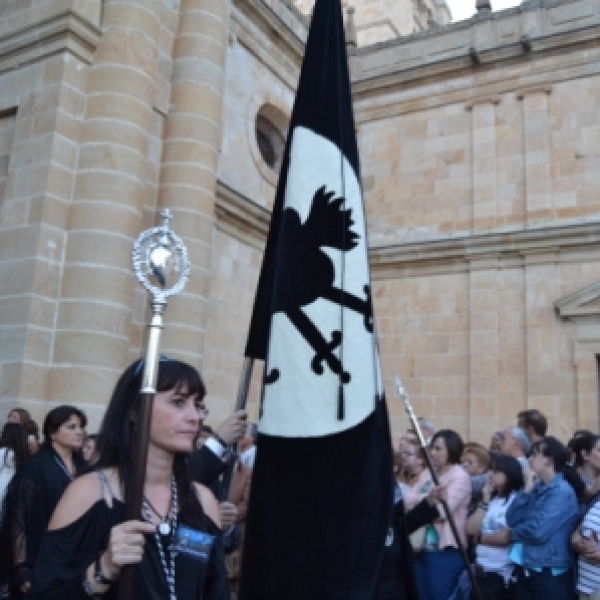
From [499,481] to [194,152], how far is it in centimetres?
606

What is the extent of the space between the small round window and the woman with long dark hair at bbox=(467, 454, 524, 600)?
29.8 feet

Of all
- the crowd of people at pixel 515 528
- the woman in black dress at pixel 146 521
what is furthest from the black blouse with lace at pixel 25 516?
the crowd of people at pixel 515 528

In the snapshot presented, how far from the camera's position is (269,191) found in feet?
41.8

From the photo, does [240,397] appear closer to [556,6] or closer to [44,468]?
[44,468]

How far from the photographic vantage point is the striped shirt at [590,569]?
177 inches

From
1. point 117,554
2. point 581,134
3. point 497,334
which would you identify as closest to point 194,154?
point 497,334

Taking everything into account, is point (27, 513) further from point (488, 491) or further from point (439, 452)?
point (488, 491)

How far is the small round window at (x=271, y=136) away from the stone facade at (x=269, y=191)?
10 centimetres

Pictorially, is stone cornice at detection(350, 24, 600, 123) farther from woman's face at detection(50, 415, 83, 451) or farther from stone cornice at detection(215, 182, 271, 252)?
woman's face at detection(50, 415, 83, 451)

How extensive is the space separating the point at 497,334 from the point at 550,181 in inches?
114

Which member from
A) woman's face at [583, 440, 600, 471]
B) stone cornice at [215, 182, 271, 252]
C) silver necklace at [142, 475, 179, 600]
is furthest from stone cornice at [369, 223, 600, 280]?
silver necklace at [142, 475, 179, 600]

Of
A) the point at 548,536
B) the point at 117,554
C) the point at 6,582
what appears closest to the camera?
the point at 117,554

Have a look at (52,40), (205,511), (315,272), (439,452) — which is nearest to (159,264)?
(205,511)

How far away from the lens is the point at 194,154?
945 centimetres
